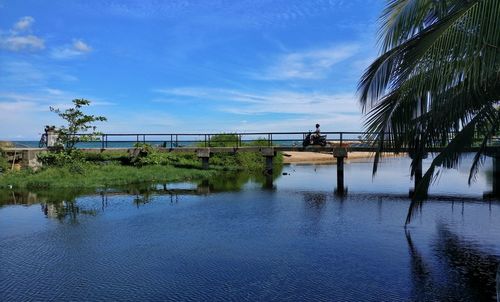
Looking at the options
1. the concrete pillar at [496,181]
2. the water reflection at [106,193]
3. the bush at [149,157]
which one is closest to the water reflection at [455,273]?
the concrete pillar at [496,181]

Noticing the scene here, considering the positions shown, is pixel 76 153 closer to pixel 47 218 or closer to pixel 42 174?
pixel 42 174

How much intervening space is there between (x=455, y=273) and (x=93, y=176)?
2206 cm

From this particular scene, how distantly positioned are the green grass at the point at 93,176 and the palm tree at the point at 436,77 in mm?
19775

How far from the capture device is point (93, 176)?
27.0 metres

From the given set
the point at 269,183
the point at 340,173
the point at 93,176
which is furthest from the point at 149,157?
the point at 340,173

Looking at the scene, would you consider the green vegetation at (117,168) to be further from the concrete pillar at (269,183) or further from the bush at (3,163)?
the concrete pillar at (269,183)

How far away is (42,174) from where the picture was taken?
2628cm

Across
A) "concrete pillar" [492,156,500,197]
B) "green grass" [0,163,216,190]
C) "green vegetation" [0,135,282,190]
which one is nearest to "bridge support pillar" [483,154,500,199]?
"concrete pillar" [492,156,500,197]

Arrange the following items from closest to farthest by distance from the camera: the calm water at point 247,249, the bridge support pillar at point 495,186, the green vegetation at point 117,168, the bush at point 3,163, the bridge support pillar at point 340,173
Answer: the calm water at point 247,249 → the bridge support pillar at point 495,186 → the bridge support pillar at point 340,173 → the green vegetation at point 117,168 → the bush at point 3,163

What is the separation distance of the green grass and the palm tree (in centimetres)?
1978

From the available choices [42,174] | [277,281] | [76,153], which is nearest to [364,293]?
[277,281]

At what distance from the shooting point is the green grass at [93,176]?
2437cm

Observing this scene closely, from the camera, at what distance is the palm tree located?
5.58m

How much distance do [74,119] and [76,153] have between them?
86.4 inches
